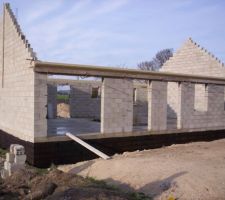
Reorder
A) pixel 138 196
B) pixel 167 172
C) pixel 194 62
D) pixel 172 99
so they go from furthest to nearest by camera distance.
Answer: pixel 172 99 → pixel 194 62 → pixel 167 172 → pixel 138 196

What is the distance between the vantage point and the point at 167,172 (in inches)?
367

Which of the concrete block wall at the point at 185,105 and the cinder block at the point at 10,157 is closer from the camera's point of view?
the cinder block at the point at 10,157

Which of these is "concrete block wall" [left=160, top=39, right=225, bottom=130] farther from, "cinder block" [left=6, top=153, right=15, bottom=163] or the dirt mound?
"cinder block" [left=6, top=153, right=15, bottom=163]

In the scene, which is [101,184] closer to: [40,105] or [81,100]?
[40,105]

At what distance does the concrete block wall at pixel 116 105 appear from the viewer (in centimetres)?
1230

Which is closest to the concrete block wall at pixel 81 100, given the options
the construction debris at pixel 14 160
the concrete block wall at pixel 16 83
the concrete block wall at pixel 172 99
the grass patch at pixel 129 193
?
the concrete block wall at pixel 172 99

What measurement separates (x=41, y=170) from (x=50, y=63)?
325 cm

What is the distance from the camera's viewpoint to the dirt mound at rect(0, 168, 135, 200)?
6850 mm

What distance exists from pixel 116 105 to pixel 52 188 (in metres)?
5.42

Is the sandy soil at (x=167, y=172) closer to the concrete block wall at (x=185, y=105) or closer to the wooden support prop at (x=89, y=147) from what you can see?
the wooden support prop at (x=89, y=147)

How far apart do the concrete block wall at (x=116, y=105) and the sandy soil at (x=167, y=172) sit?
1103mm

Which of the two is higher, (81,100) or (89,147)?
(81,100)

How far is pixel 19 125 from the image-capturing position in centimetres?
1231

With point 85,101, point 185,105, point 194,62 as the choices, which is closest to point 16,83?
point 185,105
